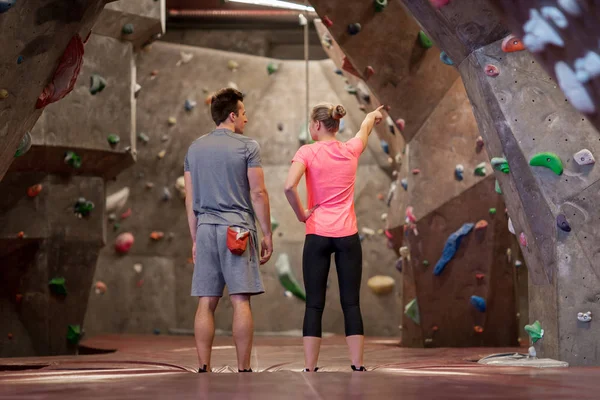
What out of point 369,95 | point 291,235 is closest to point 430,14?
point 369,95

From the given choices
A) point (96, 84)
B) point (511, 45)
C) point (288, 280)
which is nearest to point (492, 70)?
point (511, 45)

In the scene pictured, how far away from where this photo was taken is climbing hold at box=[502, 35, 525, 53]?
4.24 metres

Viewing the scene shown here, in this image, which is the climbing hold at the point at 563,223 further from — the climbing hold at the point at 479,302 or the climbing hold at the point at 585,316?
the climbing hold at the point at 479,302

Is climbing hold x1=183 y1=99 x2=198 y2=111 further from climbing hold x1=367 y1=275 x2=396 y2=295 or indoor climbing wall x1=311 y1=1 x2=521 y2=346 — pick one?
indoor climbing wall x1=311 y1=1 x2=521 y2=346

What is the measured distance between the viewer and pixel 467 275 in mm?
6605

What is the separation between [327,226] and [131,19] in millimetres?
3833

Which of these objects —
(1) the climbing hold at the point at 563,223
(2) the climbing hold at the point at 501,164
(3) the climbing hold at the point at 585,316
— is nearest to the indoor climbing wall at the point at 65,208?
(2) the climbing hold at the point at 501,164

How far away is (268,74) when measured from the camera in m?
10.1

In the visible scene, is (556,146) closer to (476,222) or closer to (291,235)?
(476,222)

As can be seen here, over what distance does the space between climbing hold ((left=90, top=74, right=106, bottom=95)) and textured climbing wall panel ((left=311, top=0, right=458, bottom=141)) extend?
73.3 inches

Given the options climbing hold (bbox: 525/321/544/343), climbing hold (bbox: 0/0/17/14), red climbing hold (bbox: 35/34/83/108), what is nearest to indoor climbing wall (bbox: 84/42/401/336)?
red climbing hold (bbox: 35/34/83/108)

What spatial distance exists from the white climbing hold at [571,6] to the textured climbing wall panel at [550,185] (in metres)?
1.06

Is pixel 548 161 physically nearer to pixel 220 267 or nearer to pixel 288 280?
pixel 220 267

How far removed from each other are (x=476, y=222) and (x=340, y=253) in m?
2.77
